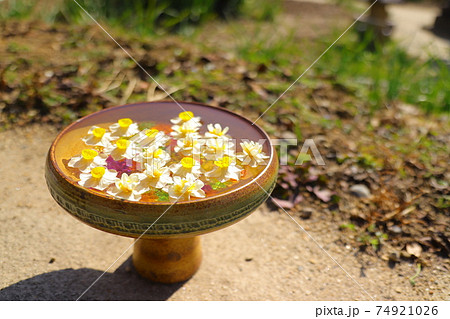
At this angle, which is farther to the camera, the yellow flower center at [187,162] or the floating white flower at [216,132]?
the floating white flower at [216,132]

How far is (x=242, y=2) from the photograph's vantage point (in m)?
5.63

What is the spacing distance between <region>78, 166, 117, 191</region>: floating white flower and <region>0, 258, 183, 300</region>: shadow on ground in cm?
64

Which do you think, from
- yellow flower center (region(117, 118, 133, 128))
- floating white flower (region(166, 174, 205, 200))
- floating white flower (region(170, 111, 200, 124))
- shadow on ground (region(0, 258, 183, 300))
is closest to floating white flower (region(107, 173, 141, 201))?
floating white flower (region(166, 174, 205, 200))

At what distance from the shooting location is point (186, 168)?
1.71m

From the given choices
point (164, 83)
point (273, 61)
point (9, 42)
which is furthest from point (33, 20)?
point (273, 61)

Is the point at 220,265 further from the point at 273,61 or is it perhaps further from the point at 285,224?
the point at 273,61

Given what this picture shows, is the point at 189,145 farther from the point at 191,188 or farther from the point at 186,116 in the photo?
the point at 191,188

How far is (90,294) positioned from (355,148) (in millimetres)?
1969

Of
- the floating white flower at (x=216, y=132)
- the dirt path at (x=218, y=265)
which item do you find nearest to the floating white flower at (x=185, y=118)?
the floating white flower at (x=216, y=132)

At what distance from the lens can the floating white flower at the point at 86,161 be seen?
1.67m

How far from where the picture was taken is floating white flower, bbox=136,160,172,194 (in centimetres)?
162

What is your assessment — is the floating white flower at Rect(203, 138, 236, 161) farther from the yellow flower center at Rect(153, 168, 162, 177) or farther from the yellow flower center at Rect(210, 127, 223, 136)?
the yellow flower center at Rect(153, 168, 162, 177)

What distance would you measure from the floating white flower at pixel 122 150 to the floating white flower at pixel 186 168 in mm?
177

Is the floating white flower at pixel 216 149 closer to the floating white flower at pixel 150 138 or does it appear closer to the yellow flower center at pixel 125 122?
the floating white flower at pixel 150 138
